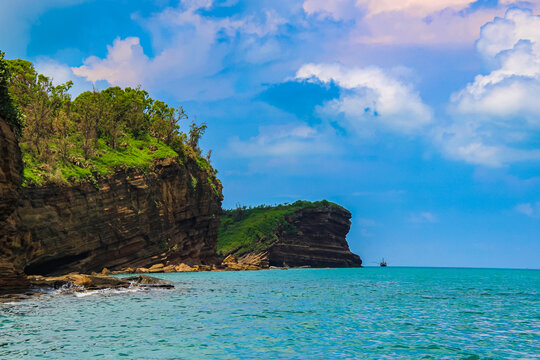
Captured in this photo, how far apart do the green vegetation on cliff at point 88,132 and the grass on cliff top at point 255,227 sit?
47.4m

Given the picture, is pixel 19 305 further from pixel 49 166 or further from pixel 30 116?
pixel 30 116

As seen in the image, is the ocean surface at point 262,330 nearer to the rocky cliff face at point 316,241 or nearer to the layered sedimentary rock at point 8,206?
the layered sedimentary rock at point 8,206

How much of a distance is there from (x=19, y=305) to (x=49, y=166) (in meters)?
33.6

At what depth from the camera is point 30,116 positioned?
57062 mm

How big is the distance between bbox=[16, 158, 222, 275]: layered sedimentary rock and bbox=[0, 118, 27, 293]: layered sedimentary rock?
868 cm

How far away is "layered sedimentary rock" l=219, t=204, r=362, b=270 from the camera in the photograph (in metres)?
138

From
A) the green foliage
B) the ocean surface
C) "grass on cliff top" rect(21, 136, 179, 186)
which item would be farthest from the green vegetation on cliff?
the ocean surface

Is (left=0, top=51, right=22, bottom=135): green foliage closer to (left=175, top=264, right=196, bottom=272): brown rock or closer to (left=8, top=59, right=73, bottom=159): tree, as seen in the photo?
(left=8, top=59, right=73, bottom=159): tree

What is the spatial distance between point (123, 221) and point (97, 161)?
9805mm

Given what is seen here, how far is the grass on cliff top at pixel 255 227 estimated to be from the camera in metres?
140

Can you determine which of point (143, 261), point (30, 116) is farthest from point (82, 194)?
point (143, 261)

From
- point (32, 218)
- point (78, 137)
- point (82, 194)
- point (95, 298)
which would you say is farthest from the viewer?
point (78, 137)

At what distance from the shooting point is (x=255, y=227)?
Result: 14812cm

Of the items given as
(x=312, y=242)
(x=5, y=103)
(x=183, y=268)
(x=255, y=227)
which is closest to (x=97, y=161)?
(x=183, y=268)
